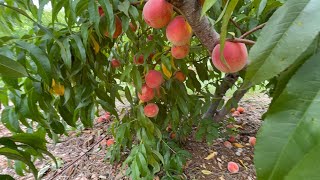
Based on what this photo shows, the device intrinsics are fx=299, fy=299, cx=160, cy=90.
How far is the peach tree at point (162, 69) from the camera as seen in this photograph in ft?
0.86

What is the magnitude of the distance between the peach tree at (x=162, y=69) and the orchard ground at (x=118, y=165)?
0.16m

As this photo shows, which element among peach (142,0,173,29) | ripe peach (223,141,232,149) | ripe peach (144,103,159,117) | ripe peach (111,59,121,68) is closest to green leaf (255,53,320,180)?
peach (142,0,173,29)

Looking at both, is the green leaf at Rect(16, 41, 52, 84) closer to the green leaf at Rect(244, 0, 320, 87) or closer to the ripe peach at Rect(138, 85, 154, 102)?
the ripe peach at Rect(138, 85, 154, 102)

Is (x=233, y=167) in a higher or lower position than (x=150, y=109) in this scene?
lower

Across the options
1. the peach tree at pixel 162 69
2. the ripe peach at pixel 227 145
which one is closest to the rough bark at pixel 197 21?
the peach tree at pixel 162 69

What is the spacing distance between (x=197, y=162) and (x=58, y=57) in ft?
4.42

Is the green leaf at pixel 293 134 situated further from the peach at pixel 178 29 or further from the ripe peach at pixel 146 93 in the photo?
the ripe peach at pixel 146 93

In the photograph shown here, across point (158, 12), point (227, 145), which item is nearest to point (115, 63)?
point (158, 12)

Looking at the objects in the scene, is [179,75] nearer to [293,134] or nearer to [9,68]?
[9,68]

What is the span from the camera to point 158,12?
2.54 ft

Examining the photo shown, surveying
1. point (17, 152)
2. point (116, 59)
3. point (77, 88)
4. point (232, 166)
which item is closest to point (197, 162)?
point (232, 166)

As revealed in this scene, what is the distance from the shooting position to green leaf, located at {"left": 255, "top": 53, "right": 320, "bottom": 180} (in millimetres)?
238

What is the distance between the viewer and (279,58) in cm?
29

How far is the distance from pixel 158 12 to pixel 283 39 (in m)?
0.52
